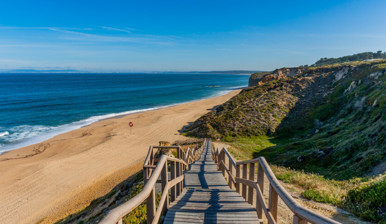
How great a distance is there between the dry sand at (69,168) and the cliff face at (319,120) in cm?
810

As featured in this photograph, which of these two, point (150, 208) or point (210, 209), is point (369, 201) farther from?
point (150, 208)

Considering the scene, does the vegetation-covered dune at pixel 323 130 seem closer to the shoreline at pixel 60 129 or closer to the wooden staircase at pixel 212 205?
the wooden staircase at pixel 212 205

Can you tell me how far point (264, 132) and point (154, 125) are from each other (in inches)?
650

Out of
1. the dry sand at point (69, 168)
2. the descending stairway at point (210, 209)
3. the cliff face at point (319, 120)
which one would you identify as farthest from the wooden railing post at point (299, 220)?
the dry sand at point (69, 168)

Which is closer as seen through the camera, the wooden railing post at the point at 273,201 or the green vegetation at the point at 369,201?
the wooden railing post at the point at 273,201

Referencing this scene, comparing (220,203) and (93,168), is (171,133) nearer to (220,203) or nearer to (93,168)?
(93,168)

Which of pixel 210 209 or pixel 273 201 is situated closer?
pixel 273 201

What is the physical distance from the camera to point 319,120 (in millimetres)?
26562

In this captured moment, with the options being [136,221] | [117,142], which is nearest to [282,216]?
[136,221]

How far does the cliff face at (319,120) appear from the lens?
38.8 ft

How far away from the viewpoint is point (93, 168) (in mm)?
19953

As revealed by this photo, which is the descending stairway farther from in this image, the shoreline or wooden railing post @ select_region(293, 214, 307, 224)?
the shoreline

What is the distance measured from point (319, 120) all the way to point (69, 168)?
26.7m

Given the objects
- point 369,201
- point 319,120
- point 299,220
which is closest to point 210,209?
point 299,220
